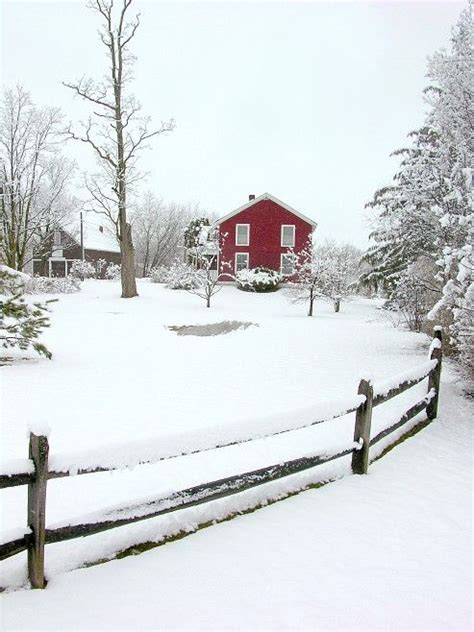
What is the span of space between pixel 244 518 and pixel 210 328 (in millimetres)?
16525

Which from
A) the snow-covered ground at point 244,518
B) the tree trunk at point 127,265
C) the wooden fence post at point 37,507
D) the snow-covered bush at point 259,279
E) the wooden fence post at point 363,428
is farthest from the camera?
the snow-covered bush at point 259,279

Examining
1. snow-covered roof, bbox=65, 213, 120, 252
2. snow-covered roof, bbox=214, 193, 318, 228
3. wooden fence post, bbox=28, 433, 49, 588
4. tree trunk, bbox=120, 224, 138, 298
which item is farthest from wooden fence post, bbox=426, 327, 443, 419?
snow-covered roof, bbox=65, 213, 120, 252

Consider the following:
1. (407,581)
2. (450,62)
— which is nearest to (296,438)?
(407,581)

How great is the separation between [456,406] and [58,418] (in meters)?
7.33

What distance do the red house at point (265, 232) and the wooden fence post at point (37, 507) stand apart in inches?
1522

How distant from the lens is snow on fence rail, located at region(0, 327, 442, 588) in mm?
3119

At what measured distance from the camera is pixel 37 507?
3.13m

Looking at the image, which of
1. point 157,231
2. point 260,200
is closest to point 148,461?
point 260,200

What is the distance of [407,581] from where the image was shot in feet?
12.4

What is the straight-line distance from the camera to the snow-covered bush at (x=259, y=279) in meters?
37.2

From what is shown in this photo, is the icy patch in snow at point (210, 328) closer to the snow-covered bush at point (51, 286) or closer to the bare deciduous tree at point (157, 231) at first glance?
the snow-covered bush at point (51, 286)

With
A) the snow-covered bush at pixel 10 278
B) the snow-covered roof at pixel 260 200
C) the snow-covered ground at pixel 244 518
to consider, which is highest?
the snow-covered roof at pixel 260 200

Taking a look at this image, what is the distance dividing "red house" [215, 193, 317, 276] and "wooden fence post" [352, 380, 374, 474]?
3586 cm

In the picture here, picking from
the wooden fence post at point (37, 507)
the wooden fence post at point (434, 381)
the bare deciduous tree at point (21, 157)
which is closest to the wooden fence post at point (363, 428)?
the wooden fence post at point (434, 381)
